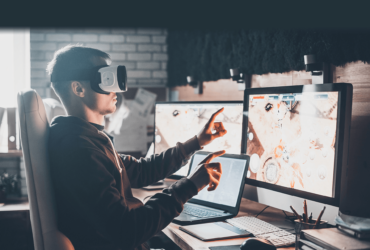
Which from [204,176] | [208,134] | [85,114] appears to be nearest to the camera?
[204,176]

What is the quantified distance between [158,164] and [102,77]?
22.0 inches

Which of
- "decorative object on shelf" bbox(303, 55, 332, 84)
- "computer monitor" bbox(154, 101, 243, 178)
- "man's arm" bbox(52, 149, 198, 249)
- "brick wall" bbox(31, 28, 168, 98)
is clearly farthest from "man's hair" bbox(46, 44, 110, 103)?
A: "brick wall" bbox(31, 28, 168, 98)

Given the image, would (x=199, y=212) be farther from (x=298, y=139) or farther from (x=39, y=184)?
(x=39, y=184)

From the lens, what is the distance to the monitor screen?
117cm

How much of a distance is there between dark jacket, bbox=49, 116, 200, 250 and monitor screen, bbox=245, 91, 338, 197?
1.34 ft

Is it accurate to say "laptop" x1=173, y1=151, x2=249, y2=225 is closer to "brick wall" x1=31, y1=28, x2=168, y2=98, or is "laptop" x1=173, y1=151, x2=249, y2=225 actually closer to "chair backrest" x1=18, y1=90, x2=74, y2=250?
"chair backrest" x1=18, y1=90, x2=74, y2=250

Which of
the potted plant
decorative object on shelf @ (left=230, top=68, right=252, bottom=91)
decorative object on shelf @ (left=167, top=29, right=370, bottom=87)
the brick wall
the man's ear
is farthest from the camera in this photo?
the brick wall

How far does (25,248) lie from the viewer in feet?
7.72

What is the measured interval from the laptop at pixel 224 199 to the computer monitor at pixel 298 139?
6 cm

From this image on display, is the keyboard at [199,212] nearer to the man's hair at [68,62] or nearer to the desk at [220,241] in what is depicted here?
the desk at [220,241]

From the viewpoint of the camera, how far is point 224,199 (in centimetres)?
151

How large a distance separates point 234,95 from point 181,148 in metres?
0.79

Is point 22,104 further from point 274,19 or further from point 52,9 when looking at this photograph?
point 274,19

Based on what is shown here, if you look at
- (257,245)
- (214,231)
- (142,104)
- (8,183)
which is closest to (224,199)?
(214,231)
